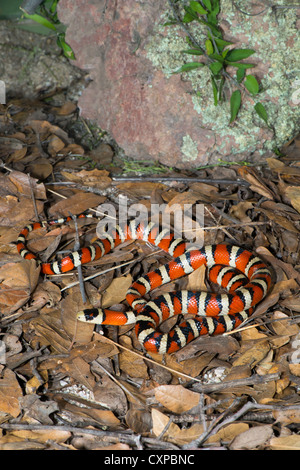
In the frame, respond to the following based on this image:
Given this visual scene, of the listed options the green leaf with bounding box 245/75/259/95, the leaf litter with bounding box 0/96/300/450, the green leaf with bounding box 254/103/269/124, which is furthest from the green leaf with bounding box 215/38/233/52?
the leaf litter with bounding box 0/96/300/450

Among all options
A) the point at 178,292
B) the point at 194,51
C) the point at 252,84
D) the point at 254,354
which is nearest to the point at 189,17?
the point at 194,51

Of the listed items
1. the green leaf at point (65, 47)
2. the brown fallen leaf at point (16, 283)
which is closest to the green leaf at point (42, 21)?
the green leaf at point (65, 47)

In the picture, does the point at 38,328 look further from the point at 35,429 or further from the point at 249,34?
the point at 249,34

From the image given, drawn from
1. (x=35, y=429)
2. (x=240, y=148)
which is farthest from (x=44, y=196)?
(x=35, y=429)

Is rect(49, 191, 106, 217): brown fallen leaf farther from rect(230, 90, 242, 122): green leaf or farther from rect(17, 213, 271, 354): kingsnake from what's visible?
rect(230, 90, 242, 122): green leaf

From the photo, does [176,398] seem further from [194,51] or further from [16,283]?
[194,51]
